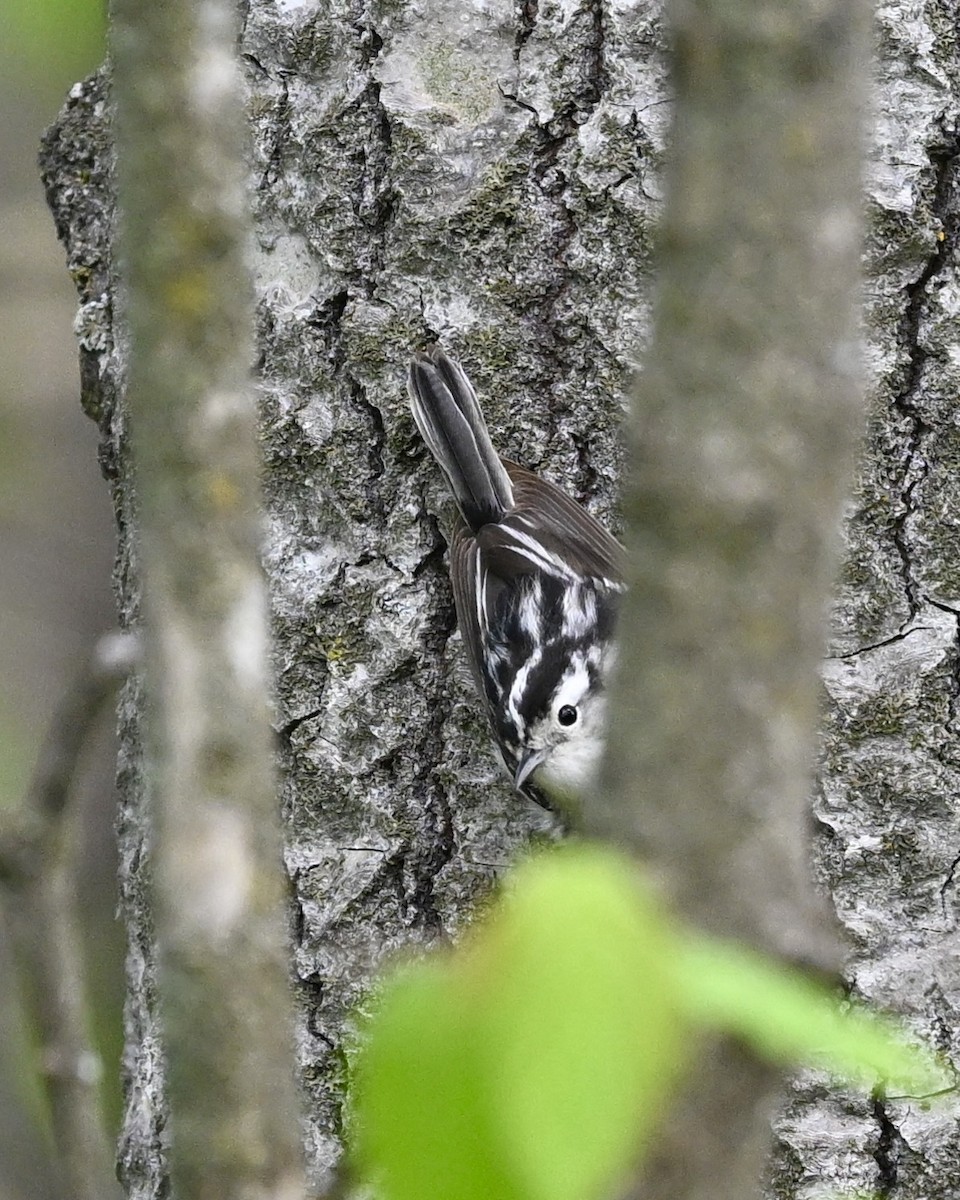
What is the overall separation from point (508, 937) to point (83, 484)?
182 inches

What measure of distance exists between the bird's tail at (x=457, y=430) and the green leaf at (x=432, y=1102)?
1799 mm

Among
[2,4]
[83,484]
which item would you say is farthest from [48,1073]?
[83,484]

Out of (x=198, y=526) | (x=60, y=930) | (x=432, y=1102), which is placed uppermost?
(x=60, y=930)

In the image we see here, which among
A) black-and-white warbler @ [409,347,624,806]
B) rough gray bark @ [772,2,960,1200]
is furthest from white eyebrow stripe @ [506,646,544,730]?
rough gray bark @ [772,2,960,1200]

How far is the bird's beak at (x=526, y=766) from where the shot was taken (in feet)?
8.42

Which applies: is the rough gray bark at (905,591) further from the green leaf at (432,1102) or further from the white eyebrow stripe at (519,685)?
the green leaf at (432,1102)

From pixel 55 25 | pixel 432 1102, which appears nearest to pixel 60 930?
pixel 55 25

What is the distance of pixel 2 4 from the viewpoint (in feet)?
6.57

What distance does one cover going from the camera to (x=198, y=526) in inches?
40.4

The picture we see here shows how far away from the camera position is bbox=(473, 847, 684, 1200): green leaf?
→ 0.67 m

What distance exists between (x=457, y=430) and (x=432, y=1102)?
72.3 inches

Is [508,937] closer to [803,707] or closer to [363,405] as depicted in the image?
[803,707]

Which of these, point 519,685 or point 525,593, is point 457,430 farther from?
point 525,593

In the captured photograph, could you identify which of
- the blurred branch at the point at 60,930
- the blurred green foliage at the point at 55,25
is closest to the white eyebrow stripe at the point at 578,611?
the blurred branch at the point at 60,930
